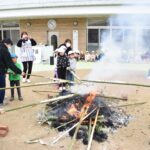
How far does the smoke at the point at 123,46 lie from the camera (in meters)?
12.6

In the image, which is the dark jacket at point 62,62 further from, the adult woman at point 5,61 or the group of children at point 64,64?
the adult woman at point 5,61

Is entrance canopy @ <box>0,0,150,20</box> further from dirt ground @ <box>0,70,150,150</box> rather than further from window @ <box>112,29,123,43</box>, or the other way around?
dirt ground @ <box>0,70,150,150</box>

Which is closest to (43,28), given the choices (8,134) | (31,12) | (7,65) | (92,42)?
(31,12)

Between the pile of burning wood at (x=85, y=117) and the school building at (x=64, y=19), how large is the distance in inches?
512

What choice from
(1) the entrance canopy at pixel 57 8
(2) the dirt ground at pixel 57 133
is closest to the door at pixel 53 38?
(1) the entrance canopy at pixel 57 8

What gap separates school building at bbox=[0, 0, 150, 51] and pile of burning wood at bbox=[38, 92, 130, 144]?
1301 centimetres

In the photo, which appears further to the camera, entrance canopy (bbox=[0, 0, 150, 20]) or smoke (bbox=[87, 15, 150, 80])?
entrance canopy (bbox=[0, 0, 150, 20])

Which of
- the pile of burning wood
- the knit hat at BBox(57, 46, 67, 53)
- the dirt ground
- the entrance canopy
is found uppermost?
the entrance canopy

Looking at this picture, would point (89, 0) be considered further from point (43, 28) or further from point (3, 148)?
point (3, 148)

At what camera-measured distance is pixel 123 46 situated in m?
17.5

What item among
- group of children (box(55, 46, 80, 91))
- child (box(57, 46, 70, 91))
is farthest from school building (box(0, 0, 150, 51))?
child (box(57, 46, 70, 91))

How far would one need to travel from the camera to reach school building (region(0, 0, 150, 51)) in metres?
21.5

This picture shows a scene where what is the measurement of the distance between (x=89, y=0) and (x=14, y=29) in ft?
22.1

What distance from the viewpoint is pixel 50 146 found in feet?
21.3
